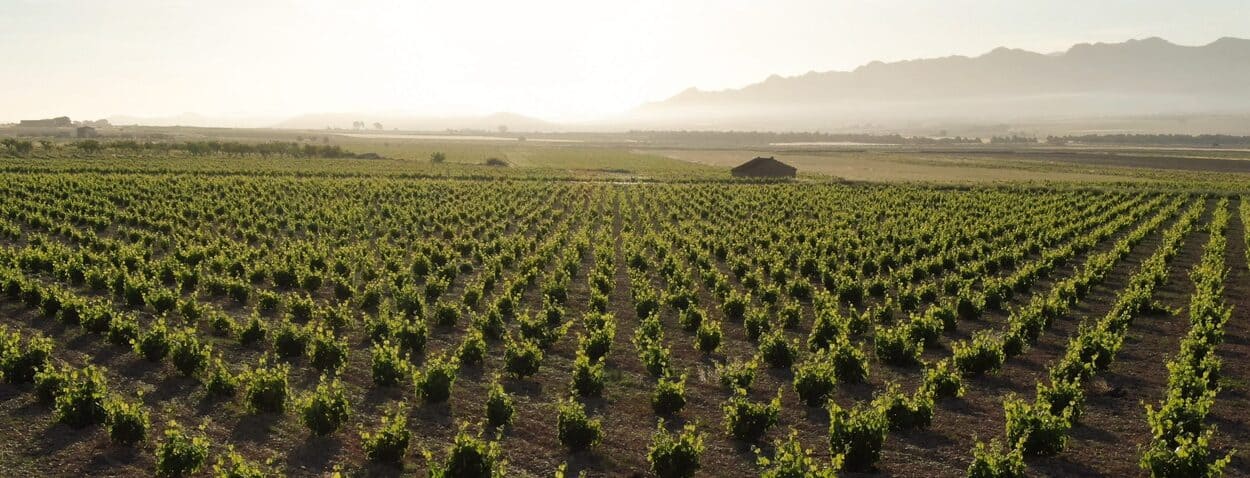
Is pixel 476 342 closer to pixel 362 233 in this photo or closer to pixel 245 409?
pixel 245 409

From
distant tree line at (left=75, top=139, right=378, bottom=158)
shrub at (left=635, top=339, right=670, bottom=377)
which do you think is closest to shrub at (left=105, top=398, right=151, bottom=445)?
shrub at (left=635, top=339, right=670, bottom=377)

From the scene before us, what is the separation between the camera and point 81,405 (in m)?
14.0

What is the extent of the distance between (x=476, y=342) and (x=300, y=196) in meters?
47.1

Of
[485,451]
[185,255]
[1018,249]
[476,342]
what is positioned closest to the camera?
[485,451]

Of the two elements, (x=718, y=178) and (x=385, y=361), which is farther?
(x=718, y=178)

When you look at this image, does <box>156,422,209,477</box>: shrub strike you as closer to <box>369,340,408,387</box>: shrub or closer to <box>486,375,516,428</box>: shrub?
<box>486,375,516,428</box>: shrub

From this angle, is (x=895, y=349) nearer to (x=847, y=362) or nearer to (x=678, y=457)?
(x=847, y=362)

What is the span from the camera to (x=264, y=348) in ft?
65.5

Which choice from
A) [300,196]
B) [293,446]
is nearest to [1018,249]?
[293,446]

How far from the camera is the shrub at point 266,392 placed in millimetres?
14969

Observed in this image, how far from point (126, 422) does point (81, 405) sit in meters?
1.46

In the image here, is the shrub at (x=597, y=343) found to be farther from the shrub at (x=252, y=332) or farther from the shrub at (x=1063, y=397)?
the shrub at (x=1063, y=397)

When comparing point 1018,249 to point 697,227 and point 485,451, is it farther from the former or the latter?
point 485,451

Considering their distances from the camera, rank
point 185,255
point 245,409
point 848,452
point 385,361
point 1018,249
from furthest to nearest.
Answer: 1. point 1018,249
2. point 185,255
3. point 385,361
4. point 245,409
5. point 848,452
